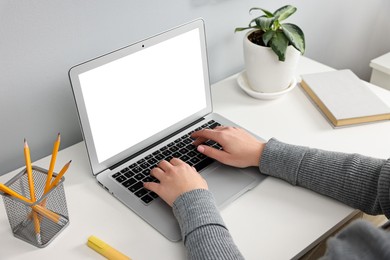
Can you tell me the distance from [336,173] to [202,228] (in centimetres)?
29

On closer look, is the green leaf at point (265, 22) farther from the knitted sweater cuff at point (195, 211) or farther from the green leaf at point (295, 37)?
the knitted sweater cuff at point (195, 211)

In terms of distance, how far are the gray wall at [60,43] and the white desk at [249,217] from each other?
0.07 metres

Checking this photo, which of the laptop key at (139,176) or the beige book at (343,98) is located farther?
the beige book at (343,98)

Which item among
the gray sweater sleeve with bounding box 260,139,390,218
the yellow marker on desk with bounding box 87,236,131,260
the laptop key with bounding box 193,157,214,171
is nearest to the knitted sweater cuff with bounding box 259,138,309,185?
the gray sweater sleeve with bounding box 260,139,390,218

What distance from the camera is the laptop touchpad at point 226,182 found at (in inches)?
35.1

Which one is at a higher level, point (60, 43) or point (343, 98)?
point (60, 43)

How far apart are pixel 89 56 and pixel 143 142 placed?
237mm

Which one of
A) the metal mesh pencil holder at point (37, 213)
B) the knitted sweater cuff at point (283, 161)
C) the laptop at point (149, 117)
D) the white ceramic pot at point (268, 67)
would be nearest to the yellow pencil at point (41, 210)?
the metal mesh pencil holder at point (37, 213)

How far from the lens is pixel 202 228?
76cm

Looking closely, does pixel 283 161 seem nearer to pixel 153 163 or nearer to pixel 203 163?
pixel 203 163

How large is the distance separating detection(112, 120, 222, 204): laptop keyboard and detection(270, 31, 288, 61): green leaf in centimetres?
27

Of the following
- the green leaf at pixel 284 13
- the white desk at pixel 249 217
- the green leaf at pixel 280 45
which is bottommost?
the white desk at pixel 249 217

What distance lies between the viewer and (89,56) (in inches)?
41.1

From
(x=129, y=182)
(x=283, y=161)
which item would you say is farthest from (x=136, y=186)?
(x=283, y=161)
